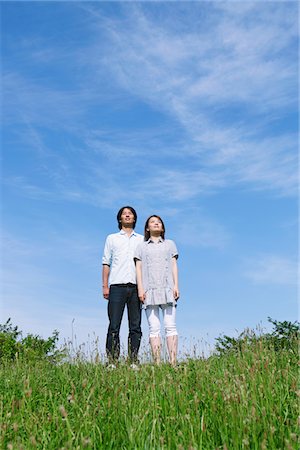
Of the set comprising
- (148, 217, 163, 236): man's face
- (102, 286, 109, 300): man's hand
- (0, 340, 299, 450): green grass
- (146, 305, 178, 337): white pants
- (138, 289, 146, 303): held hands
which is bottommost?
(0, 340, 299, 450): green grass

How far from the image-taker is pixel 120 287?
9.32 meters

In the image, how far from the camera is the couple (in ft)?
28.8

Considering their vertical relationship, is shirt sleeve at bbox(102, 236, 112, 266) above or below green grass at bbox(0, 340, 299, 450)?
above

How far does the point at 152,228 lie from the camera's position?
923cm

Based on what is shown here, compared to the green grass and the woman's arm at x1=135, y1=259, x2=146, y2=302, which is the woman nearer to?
the woman's arm at x1=135, y1=259, x2=146, y2=302

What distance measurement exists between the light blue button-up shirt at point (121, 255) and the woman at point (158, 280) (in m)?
0.29

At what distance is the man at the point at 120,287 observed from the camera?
9.23 meters

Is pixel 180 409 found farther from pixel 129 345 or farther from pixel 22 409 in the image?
pixel 129 345

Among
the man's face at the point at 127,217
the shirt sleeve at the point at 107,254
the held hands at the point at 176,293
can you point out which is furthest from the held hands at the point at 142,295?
the man's face at the point at 127,217

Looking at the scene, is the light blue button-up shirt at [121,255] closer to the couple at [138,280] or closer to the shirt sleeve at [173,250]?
the couple at [138,280]

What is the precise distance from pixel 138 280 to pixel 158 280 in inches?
14.3

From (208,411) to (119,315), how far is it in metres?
4.55

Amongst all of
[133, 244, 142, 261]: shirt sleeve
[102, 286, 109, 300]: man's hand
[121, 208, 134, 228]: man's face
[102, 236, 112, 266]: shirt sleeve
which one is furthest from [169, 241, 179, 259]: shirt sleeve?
[102, 286, 109, 300]: man's hand

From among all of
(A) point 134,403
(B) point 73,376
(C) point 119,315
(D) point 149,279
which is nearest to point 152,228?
(D) point 149,279
